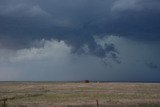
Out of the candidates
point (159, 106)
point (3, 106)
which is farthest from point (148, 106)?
point (3, 106)

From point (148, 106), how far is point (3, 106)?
12.2m

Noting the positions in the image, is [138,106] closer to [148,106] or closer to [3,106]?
[148,106]

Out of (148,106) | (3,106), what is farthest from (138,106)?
(3,106)

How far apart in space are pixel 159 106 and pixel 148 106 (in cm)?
99

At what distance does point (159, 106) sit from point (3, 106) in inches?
518

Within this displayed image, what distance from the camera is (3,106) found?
104 ft

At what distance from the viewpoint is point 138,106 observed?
31.6 metres

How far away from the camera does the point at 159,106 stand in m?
31.0

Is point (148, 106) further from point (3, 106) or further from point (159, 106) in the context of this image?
point (3, 106)

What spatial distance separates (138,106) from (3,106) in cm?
1147

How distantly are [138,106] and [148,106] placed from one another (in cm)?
108

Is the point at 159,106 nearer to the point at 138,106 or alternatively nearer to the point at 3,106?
the point at 138,106
